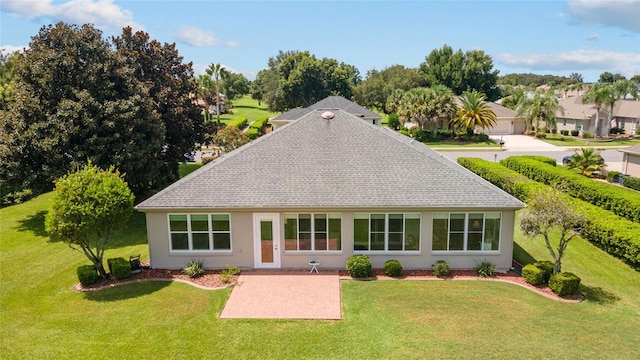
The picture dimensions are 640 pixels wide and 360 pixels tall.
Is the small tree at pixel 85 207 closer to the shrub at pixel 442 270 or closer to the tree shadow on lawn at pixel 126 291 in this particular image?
the tree shadow on lawn at pixel 126 291

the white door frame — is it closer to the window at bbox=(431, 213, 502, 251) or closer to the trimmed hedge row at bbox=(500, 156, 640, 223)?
the window at bbox=(431, 213, 502, 251)

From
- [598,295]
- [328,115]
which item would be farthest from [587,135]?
[598,295]

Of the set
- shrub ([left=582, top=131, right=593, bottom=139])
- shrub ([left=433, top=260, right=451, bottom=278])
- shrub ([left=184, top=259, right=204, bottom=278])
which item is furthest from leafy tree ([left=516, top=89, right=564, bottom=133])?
shrub ([left=184, top=259, right=204, bottom=278])

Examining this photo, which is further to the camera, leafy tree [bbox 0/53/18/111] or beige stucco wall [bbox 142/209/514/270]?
leafy tree [bbox 0/53/18/111]

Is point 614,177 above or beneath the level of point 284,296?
above

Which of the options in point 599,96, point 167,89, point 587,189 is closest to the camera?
point 587,189

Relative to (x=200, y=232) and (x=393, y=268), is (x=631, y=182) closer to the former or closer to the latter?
(x=393, y=268)

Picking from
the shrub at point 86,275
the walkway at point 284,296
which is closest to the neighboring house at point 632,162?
the walkway at point 284,296
